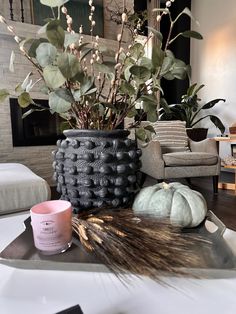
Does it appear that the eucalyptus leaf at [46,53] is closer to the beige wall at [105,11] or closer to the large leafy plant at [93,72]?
the large leafy plant at [93,72]

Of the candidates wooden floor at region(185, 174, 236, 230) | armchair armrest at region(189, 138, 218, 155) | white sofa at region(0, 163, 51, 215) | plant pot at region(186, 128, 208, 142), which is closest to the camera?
white sofa at region(0, 163, 51, 215)

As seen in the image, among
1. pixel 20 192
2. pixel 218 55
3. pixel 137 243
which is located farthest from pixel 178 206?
pixel 218 55

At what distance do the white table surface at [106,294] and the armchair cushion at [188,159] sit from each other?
1.86 metres

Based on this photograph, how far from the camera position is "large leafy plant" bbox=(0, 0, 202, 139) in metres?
0.47

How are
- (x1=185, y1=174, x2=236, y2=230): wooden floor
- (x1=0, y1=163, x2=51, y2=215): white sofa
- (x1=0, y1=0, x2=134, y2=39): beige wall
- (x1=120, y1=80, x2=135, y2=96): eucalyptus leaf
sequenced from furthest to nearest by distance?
(x1=0, y1=0, x2=134, y2=39): beige wall < (x1=185, y1=174, x2=236, y2=230): wooden floor < (x1=0, y1=163, x2=51, y2=215): white sofa < (x1=120, y1=80, x2=135, y2=96): eucalyptus leaf

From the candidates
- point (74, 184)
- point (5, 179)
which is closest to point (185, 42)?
point (5, 179)

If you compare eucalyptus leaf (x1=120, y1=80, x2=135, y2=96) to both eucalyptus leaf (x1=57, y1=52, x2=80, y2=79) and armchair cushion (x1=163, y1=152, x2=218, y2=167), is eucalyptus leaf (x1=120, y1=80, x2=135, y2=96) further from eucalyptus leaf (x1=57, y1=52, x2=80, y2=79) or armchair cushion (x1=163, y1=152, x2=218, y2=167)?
armchair cushion (x1=163, y1=152, x2=218, y2=167)

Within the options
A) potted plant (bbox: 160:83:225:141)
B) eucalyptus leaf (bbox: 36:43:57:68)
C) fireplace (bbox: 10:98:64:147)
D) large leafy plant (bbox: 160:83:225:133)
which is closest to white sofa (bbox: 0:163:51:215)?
eucalyptus leaf (bbox: 36:43:57:68)

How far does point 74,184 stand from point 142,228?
203mm

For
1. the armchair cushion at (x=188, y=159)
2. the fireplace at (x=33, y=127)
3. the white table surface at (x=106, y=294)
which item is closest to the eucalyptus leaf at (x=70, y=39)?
the white table surface at (x=106, y=294)

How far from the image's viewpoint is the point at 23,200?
1.12m

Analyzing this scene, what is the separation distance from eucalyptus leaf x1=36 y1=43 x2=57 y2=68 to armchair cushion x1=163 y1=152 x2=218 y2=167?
74.1 inches

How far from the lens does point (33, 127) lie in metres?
2.88

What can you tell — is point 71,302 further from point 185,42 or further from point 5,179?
point 185,42
